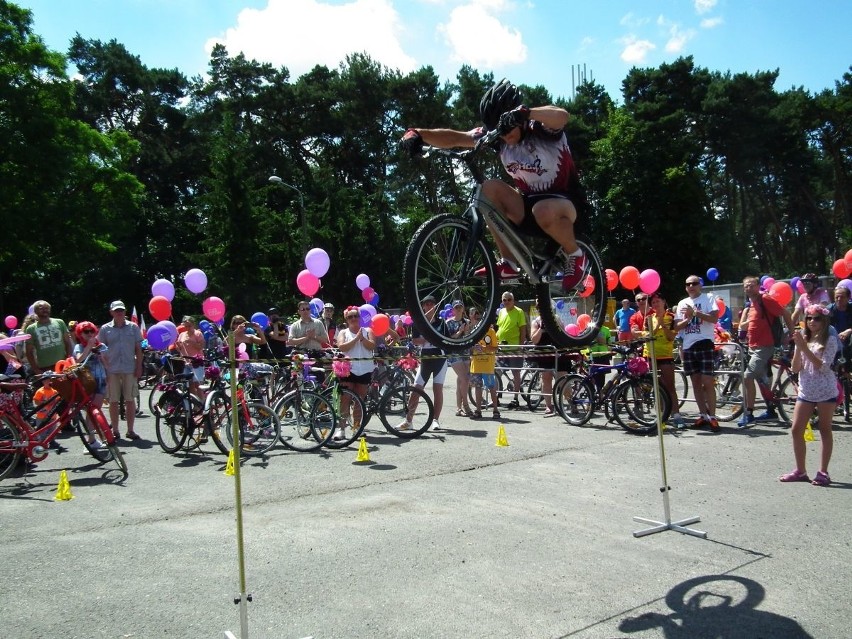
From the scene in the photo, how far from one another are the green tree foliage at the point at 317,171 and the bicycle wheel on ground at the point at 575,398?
46.8ft

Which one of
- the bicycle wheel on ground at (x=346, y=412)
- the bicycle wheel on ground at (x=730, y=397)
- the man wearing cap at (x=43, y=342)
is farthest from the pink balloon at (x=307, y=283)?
the bicycle wheel on ground at (x=730, y=397)

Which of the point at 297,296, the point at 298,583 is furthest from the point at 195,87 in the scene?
the point at 298,583

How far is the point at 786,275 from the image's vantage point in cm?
4150

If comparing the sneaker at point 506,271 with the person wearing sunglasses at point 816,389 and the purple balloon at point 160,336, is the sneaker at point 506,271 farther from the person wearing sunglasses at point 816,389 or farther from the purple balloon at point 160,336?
the purple balloon at point 160,336

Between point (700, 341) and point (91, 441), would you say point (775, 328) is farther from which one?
point (91, 441)

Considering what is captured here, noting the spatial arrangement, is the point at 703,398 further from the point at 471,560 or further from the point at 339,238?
the point at 339,238

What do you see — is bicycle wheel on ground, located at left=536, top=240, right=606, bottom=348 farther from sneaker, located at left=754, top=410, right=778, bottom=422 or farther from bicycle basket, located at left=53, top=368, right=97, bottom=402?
sneaker, located at left=754, top=410, right=778, bottom=422

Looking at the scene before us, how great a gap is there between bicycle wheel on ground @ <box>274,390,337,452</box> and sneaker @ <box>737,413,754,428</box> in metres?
6.07

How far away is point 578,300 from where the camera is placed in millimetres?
5504

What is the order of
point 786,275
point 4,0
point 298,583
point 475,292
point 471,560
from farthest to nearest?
point 786,275
point 4,0
point 471,560
point 298,583
point 475,292

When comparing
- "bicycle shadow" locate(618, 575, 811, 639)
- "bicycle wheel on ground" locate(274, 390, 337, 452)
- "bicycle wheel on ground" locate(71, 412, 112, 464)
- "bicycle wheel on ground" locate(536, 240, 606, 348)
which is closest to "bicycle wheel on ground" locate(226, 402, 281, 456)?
"bicycle wheel on ground" locate(274, 390, 337, 452)

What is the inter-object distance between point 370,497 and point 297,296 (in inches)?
1042

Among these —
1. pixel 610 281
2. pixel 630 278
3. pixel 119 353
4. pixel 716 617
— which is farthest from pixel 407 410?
pixel 716 617

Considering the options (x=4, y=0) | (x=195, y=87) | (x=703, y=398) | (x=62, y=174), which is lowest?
(x=703, y=398)
